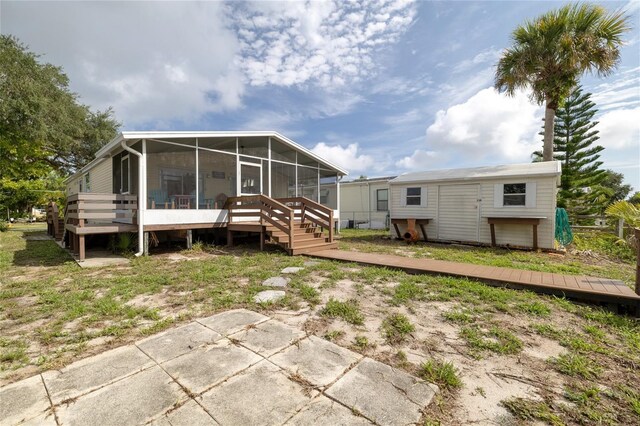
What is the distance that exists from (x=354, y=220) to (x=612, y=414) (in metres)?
16.2

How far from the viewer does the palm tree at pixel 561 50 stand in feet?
29.6

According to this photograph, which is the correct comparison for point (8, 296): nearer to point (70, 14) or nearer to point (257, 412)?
point (257, 412)

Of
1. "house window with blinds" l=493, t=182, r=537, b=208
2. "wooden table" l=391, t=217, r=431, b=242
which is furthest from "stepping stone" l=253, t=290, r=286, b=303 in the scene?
"house window with blinds" l=493, t=182, r=537, b=208

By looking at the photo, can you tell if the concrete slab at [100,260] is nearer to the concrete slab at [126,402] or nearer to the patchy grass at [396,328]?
the concrete slab at [126,402]

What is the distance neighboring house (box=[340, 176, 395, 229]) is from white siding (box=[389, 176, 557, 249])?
5.46 m

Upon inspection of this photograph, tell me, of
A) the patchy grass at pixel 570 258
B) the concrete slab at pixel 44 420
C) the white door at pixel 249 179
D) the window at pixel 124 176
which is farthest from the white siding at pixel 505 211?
the concrete slab at pixel 44 420

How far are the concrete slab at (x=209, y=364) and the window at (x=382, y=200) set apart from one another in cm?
1506

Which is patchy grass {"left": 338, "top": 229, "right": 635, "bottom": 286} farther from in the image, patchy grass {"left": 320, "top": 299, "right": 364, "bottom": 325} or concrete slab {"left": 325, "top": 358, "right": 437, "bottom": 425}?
concrete slab {"left": 325, "top": 358, "right": 437, "bottom": 425}

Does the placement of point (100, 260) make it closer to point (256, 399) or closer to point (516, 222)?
point (256, 399)

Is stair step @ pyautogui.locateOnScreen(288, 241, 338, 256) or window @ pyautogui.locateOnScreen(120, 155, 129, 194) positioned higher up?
window @ pyautogui.locateOnScreen(120, 155, 129, 194)

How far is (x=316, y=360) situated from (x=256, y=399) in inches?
24.9

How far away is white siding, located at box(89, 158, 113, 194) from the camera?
32.6 feet

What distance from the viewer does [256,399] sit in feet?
6.06

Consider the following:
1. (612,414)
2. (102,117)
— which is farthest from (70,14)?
(612,414)
